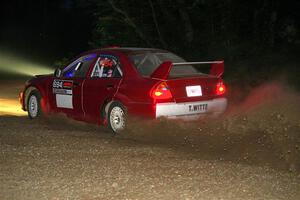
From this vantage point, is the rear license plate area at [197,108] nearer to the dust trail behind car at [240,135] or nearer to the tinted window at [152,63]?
the dust trail behind car at [240,135]

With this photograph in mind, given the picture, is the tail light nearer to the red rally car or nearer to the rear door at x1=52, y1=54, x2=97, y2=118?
the red rally car

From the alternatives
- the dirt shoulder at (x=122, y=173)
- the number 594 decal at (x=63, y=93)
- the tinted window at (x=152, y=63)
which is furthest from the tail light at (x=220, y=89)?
the number 594 decal at (x=63, y=93)

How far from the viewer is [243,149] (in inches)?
317

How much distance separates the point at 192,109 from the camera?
9508mm

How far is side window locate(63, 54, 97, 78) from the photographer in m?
10.6

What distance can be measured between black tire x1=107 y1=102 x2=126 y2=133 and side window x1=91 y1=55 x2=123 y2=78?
0.53 metres

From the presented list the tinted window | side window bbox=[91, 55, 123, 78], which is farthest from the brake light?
side window bbox=[91, 55, 123, 78]

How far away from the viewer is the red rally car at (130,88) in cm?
929

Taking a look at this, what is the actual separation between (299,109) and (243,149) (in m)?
3.74

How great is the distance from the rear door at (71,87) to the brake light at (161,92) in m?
1.67

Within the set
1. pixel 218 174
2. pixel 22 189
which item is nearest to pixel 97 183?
pixel 22 189

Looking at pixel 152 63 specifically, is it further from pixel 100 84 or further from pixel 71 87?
pixel 71 87

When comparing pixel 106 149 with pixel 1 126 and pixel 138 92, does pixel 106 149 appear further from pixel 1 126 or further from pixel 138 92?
pixel 1 126

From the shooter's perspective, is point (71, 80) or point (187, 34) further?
point (187, 34)
